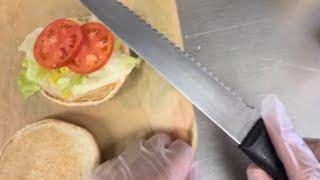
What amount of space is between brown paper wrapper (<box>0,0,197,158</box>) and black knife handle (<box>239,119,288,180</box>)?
0.28 m

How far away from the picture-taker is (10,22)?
1.51m

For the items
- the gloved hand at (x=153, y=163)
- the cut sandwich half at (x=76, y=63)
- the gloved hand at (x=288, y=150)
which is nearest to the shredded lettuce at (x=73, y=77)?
the cut sandwich half at (x=76, y=63)

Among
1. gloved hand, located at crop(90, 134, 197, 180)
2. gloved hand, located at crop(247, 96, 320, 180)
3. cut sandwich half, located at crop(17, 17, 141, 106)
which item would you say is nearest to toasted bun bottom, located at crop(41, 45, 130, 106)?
cut sandwich half, located at crop(17, 17, 141, 106)

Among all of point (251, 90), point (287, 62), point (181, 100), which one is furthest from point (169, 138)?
point (287, 62)

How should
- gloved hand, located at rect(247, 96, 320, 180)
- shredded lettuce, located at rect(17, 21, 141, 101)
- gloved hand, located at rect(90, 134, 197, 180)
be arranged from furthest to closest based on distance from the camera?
shredded lettuce, located at rect(17, 21, 141, 101), gloved hand, located at rect(90, 134, 197, 180), gloved hand, located at rect(247, 96, 320, 180)

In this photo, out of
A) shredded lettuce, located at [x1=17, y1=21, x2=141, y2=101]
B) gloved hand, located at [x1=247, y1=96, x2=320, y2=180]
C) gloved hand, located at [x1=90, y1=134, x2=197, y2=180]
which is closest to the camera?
gloved hand, located at [x1=247, y1=96, x2=320, y2=180]

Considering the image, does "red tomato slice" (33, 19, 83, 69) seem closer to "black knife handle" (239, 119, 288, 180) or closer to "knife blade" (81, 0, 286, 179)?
"knife blade" (81, 0, 286, 179)

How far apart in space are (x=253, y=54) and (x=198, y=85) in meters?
0.33

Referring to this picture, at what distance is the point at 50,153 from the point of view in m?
1.39

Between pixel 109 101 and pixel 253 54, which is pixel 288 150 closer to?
pixel 253 54

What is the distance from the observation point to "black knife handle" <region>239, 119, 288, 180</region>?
3.49 feet

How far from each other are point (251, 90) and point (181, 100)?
0.52 feet

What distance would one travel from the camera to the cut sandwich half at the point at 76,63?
52.8 inches

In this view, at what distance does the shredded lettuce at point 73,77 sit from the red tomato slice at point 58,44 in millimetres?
30
